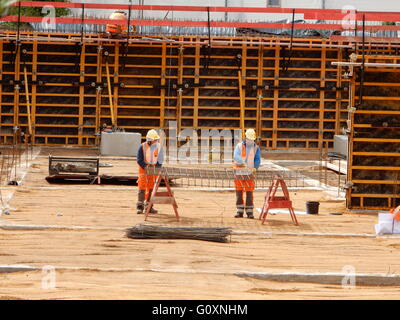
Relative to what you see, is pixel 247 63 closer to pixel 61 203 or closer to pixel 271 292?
pixel 61 203

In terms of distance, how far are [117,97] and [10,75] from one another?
416cm

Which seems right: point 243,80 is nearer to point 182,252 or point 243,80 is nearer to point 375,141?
point 375,141

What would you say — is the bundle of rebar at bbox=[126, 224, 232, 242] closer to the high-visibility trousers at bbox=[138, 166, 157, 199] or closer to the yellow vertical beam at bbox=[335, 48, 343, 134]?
the high-visibility trousers at bbox=[138, 166, 157, 199]

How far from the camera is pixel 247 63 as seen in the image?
34688 millimetres

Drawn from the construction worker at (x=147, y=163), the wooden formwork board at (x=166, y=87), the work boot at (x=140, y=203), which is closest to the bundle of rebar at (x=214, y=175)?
the construction worker at (x=147, y=163)

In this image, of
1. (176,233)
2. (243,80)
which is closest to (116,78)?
(243,80)

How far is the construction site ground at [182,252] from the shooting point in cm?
1088

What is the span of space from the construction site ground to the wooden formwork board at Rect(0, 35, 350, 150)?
14237 mm

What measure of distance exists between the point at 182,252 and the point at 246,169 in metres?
4.34

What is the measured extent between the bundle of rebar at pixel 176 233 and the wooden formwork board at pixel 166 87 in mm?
19501

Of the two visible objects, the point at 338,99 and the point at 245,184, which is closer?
the point at 245,184

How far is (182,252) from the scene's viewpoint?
1320cm

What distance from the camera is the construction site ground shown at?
10.9 meters

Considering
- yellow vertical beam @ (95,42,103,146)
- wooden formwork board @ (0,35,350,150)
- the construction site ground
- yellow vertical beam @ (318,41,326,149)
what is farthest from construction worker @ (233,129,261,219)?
yellow vertical beam @ (318,41,326,149)
